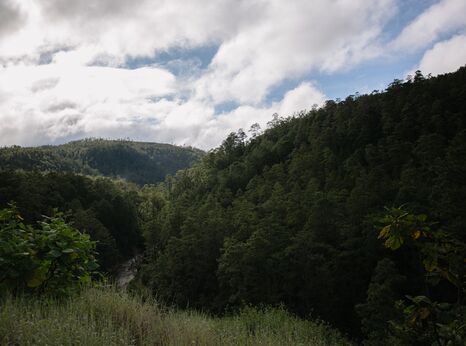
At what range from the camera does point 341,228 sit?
3691 cm

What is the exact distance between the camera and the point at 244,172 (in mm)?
86812

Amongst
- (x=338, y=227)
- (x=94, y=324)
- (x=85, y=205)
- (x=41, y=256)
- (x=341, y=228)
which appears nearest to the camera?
(x=94, y=324)

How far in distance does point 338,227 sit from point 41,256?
3577 centimetres

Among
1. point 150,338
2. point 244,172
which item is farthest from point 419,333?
point 244,172

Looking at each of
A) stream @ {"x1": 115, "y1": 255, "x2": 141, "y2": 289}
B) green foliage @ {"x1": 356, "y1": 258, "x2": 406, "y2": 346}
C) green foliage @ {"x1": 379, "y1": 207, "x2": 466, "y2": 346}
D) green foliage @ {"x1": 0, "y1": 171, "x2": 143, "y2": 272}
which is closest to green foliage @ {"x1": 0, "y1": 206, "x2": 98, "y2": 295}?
green foliage @ {"x1": 379, "y1": 207, "x2": 466, "y2": 346}

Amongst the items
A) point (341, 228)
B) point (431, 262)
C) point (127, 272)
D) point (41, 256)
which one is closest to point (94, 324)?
point (41, 256)

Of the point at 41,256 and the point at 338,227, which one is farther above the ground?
the point at 41,256

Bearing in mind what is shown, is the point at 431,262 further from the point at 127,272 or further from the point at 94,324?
the point at 127,272

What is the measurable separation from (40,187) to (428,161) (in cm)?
6249

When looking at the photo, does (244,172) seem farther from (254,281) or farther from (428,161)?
(254,281)

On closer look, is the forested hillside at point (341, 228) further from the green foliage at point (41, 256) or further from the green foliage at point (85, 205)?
the green foliage at point (85, 205)

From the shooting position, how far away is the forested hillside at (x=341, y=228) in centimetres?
3058

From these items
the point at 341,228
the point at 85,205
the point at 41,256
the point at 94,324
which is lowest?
the point at 341,228

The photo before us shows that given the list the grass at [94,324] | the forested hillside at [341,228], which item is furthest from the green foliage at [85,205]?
the grass at [94,324]
